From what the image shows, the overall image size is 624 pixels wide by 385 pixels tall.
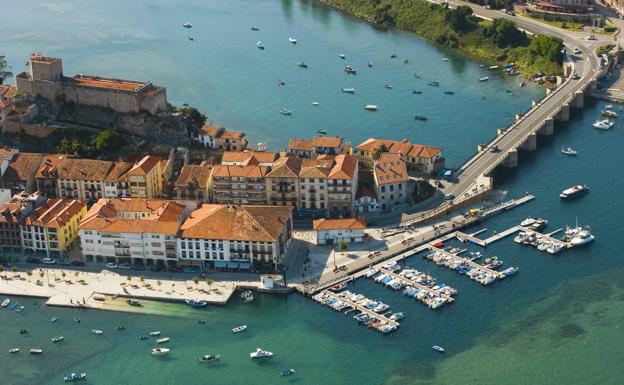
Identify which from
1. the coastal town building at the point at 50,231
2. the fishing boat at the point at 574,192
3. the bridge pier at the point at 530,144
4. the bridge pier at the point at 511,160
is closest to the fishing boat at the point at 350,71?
the bridge pier at the point at 530,144

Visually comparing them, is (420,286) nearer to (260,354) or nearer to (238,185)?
(260,354)

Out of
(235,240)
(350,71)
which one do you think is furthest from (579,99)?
(235,240)

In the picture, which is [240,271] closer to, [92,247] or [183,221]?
[183,221]

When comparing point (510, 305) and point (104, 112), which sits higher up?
point (104, 112)

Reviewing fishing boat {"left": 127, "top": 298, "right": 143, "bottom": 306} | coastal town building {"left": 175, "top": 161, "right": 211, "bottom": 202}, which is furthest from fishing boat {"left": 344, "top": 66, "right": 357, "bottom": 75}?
fishing boat {"left": 127, "top": 298, "right": 143, "bottom": 306}

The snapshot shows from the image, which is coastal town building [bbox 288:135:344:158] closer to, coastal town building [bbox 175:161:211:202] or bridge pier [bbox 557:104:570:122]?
coastal town building [bbox 175:161:211:202]

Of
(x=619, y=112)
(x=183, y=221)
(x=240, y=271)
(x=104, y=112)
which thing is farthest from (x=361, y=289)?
(x=619, y=112)
